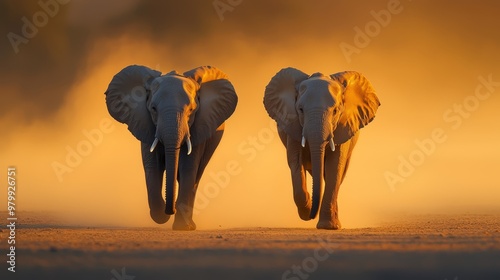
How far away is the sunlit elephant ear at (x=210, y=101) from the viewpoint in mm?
28984

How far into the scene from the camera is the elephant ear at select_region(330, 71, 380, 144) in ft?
94.7

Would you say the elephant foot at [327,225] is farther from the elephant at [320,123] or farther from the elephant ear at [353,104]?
the elephant ear at [353,104]

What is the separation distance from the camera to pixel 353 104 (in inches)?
1167

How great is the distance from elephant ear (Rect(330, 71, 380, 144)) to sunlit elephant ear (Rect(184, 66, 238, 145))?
8.51 ft

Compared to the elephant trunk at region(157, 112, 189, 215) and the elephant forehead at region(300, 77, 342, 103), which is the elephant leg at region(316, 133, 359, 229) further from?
the elephant trunk at region(157, 112, 189, 215)

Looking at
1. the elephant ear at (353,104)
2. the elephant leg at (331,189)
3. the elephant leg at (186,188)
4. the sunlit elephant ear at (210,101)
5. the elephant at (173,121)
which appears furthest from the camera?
the sunlit elephant ear at (210,101)

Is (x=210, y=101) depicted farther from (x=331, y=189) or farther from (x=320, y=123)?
(x=331, y=189)

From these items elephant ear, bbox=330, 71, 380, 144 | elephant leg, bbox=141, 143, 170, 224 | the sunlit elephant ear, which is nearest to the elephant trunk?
elephant leg, bbox=141, 143, 170, 224

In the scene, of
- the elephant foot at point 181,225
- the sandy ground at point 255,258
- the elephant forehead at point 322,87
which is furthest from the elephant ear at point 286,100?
the sandy ground at point 255,258

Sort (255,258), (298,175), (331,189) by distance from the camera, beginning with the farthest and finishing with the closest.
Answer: (298,175), (331,189), (255,258)

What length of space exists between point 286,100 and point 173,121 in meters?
3.24

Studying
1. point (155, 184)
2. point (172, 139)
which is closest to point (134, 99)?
point (155, 184)

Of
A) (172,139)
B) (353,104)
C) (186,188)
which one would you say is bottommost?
(186,188)

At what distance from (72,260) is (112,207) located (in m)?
20.2
